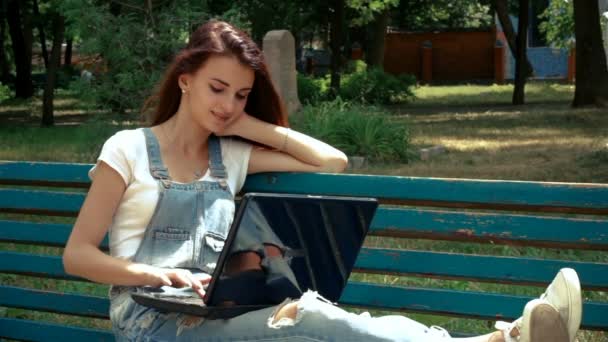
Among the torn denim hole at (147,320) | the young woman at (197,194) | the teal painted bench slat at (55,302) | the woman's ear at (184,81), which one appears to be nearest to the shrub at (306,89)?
the teal painted bench slat at (55,302)

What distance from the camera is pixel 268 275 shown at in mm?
3033

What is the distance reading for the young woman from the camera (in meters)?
2.89

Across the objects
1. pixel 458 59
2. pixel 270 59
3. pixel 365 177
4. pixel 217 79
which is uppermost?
pixel 217 79

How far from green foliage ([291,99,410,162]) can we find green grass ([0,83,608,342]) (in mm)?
297

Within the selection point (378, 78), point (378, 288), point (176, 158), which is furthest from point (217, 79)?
point (378, 78)

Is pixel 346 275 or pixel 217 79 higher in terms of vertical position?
pixel 217 79

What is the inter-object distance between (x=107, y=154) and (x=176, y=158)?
0.24 metres

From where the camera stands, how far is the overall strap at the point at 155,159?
3.31m

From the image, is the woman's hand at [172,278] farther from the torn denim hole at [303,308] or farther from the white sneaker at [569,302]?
the white sneaker at [569,302]

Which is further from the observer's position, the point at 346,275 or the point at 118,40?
the point at 118,40

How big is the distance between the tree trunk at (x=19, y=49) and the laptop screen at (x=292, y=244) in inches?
1189

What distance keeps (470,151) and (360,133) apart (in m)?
2.06

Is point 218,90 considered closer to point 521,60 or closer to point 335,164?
point 335,164

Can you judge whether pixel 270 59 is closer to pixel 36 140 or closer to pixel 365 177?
pixel 36 140
